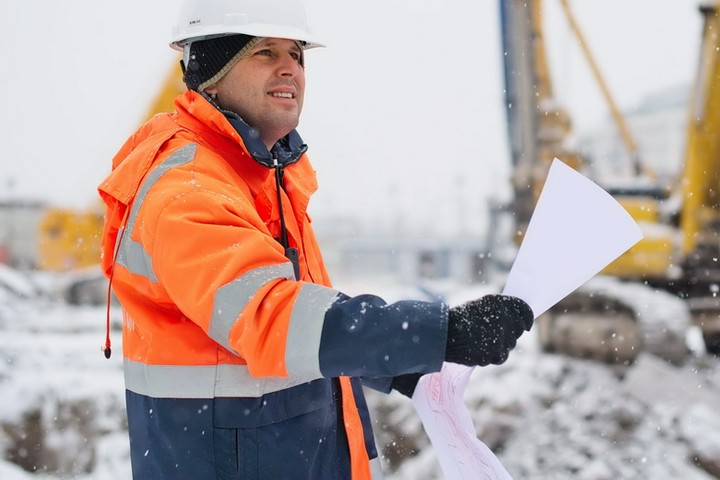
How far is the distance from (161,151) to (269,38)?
38 cm

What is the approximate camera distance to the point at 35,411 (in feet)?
19.5

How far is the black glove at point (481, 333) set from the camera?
1.33 m

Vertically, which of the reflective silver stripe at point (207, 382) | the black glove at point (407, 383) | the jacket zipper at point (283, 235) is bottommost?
the black glove at point (407, 383)

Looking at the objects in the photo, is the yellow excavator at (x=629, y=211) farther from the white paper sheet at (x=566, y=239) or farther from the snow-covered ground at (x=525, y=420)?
the white paper sheet at (x=566, y=239)

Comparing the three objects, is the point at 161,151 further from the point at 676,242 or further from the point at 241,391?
the point at 676,242

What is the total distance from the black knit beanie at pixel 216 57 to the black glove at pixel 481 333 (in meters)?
0.75

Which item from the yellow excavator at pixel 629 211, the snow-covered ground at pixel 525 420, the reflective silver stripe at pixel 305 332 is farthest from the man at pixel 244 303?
the yellow excavator at pixel 629 211

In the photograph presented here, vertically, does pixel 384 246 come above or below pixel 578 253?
below

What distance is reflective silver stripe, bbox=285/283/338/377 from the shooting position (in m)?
1.29

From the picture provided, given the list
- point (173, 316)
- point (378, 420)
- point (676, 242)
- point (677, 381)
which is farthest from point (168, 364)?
point (676, 242)

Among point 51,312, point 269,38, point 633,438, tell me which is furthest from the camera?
point 51,312

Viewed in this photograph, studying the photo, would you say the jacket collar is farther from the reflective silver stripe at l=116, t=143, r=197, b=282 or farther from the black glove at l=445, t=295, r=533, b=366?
the black glove at l=445, t=295, r=533, b=366

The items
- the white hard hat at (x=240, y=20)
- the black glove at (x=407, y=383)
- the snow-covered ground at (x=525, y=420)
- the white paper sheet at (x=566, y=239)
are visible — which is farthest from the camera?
the snow-covered ground at (x=525, y=420)

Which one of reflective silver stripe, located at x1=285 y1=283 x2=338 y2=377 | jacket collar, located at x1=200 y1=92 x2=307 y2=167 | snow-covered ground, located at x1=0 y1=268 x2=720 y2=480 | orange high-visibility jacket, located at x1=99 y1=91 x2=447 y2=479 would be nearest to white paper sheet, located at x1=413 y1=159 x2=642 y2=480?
orange high-visibility jacket, located at x1=99 y1=91 x2=447 y2=479
